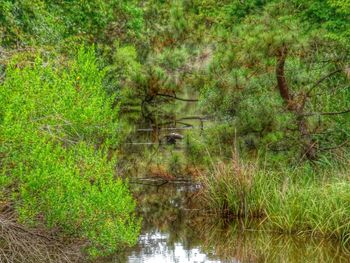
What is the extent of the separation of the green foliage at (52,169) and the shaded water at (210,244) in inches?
56.8

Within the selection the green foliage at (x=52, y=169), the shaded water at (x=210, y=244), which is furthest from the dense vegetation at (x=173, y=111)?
the shaded water at (x=210, y=244)

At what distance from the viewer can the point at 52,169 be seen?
27.8ft

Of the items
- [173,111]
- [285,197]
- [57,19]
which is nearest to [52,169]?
[285,197]

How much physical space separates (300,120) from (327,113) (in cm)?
53

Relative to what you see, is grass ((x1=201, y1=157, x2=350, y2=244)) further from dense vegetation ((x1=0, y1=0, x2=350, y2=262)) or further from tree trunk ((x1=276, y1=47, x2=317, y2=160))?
tree trunk ((x1=276, y1=47, x2=317, y2=160))

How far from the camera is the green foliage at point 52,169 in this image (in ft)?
27.6

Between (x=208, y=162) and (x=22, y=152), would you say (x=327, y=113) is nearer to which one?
(x=208, y=162)

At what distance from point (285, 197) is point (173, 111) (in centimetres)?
718

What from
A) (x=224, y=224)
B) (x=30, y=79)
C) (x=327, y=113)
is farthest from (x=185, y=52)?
(x=30, y=79)

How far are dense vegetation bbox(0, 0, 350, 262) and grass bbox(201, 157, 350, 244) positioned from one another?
0.08 feet

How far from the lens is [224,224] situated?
523 inches

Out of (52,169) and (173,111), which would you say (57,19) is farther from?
(52,169)

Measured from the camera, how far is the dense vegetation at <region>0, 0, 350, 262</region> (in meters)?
8.84

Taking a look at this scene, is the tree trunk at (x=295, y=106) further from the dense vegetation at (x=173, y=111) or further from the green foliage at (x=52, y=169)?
the green foliage at (x=52, y=169)
